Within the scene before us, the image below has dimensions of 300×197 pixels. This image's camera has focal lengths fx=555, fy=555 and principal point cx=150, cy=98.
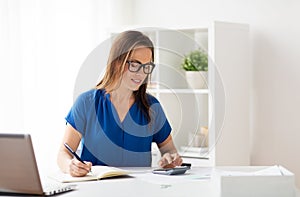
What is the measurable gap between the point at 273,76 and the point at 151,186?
1832 mm

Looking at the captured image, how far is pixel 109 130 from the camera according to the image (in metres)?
2.29

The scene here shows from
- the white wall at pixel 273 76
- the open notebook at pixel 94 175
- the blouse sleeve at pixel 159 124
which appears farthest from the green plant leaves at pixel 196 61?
the open notebook at pixel 94 175

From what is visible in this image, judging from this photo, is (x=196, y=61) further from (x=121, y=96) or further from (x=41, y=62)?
(x=121, y=96)

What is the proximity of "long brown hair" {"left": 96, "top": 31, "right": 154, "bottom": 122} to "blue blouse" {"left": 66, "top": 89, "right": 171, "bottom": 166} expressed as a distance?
0.03m

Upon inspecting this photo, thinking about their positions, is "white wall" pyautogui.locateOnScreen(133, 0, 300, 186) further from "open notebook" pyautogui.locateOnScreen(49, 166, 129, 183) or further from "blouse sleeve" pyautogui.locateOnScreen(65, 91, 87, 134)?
"open notebook" pyautogui.locateOnScreen(49, 166, 129, 183)

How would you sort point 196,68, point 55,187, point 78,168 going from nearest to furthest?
point 55,187 → point 78,168 → point 196,68

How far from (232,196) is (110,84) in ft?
2.71

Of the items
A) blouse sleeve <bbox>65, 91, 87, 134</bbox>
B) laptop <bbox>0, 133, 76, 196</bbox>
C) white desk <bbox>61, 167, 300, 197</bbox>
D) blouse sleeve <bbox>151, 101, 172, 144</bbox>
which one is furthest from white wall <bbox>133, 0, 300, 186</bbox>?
laptop <bbox>0, 133, 76, 196</bbox>

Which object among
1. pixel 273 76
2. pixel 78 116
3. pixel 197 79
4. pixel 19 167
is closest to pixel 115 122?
pixel 78 116

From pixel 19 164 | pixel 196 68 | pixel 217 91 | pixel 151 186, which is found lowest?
pixel 151 186

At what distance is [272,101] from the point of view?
345cm

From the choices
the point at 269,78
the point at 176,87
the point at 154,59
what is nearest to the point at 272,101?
the point at 269,78

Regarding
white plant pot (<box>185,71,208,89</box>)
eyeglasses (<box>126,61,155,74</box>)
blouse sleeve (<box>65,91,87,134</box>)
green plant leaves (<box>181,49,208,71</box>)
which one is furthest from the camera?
white plant pot (<box>185,71,208,89</box>)

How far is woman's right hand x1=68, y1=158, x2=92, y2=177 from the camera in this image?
6.51 feet
